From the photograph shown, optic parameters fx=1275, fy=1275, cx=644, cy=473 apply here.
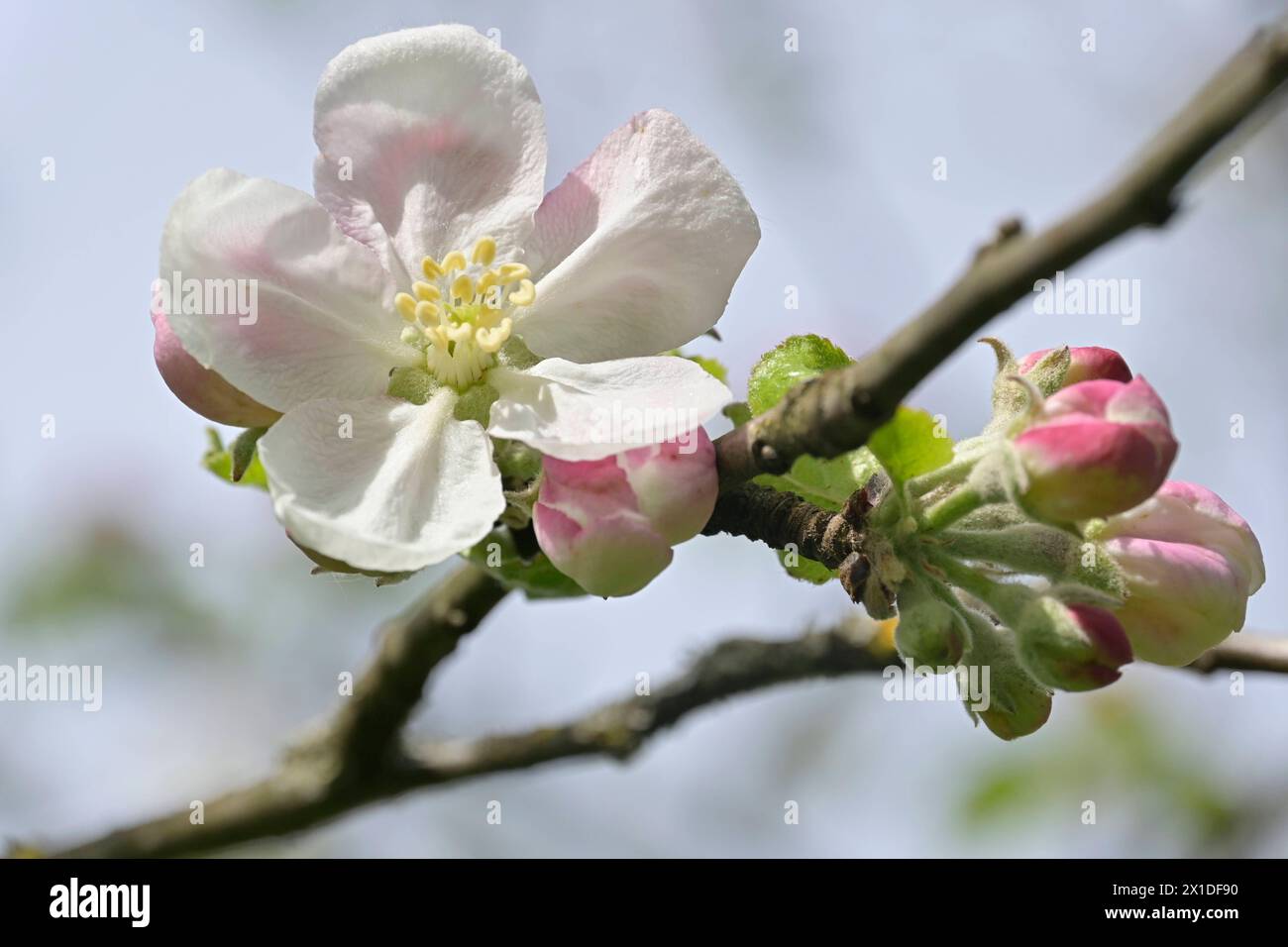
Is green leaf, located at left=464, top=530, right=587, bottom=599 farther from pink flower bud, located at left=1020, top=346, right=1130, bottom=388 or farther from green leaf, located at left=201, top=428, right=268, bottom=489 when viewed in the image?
pink flower bud, located at left=1020, top=346, right=1130, bottom=388

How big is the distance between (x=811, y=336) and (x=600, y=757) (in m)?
1.39

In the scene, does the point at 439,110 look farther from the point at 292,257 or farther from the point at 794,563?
the point at 794,563

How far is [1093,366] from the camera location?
1452 mm

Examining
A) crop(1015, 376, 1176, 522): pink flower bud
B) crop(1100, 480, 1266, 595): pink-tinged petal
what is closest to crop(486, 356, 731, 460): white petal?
crop(1015, 376, 1176, 522): pink flower bud

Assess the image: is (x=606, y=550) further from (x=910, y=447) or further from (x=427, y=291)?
(x=427, y=291)

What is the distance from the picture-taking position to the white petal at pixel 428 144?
1580 mm

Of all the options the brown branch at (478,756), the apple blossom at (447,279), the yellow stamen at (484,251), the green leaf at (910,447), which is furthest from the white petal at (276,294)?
the brown branch at (478,756)

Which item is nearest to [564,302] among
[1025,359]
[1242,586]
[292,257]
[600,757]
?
[292,257]

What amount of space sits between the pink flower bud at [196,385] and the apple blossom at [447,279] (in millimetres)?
11

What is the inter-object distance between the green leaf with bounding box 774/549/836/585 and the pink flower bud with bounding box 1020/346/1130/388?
350mm

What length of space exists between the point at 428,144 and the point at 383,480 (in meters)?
0.47

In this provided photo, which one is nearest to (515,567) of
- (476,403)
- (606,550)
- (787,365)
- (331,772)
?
(476,403)

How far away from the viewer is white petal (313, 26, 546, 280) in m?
1.58

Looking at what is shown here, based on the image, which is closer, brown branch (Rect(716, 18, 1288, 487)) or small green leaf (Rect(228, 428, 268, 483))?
brown branch (Rect(716, 18, 1288, 487))
